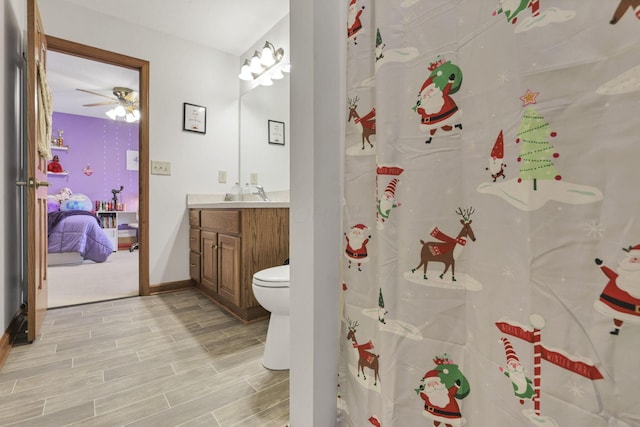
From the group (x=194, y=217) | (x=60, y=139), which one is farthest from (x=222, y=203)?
(x=60, y=139)

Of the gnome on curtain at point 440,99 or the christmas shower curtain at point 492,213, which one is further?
the gnome on curtain at point 440,99

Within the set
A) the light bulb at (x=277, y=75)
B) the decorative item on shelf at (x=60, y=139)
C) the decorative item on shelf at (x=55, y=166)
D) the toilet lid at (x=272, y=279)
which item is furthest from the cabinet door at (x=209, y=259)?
the decorative item on shelf at (x=60, y=139)

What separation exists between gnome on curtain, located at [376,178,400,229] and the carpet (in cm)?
274

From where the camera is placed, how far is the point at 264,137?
9.21 feet

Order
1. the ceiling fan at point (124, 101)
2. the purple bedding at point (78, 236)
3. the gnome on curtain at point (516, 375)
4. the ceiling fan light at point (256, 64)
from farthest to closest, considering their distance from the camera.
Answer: the ceiling fan at point (124, 101) < the purple bedding at point (78, 236) < the ceiling fan light at point (256, 64) < the gnome on curtain at point (516, 375)

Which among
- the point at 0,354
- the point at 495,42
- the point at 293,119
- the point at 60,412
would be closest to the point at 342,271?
the point at 293,119

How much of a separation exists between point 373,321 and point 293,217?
1.34ft

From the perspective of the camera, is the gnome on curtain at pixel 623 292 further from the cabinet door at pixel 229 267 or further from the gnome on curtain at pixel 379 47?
the cabinet door at pixel 229 267

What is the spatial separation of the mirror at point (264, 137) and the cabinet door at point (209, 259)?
70 cm

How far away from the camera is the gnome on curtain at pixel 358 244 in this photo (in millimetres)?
863

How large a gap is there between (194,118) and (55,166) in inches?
173

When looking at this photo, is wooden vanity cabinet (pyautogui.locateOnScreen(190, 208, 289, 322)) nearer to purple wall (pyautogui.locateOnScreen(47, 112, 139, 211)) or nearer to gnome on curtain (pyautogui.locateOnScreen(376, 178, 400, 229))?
gnome on curtain (pyautogui.locateOnScreen(376, 178, 400, 229))

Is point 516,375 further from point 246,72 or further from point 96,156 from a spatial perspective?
point 96,156

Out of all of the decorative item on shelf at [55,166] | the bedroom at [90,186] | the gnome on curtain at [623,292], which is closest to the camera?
the gnome on curtain at [623,292]
